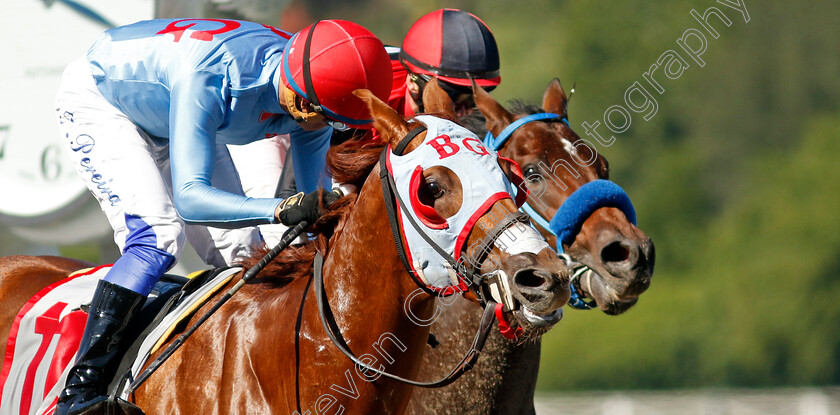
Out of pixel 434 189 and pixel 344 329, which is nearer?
pixel 434 189

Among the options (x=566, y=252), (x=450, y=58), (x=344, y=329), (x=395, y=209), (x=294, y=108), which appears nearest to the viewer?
(x=395, y=209)

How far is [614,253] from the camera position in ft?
12.0

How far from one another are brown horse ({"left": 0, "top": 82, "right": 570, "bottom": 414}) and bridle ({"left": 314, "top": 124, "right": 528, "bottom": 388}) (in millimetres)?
18

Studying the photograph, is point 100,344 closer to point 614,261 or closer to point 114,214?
point 114,214

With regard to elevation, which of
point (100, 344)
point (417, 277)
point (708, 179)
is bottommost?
point (708, 179)

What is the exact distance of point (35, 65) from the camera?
7398 millimetres

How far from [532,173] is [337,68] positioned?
120cm

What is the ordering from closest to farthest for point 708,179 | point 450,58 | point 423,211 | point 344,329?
1. point 423,211
2. point 344,329
3. point 450,58
4. point 708,179

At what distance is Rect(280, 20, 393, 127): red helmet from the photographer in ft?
9.93

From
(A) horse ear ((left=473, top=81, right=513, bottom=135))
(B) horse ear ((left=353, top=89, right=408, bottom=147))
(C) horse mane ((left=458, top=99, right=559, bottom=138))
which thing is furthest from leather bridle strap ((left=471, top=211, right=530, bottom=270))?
(C) horse mane ((left=458, top=99, right=559, bottom=138))

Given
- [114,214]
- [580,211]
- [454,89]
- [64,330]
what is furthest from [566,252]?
[64,330]

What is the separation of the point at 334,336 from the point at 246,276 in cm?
40

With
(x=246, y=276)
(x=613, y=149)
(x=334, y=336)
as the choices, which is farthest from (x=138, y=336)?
(x=613, y=149)

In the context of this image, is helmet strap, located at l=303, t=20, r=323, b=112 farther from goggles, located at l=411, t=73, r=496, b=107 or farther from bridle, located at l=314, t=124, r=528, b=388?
goggles, located at l=411, t=73, r=496, b=107
